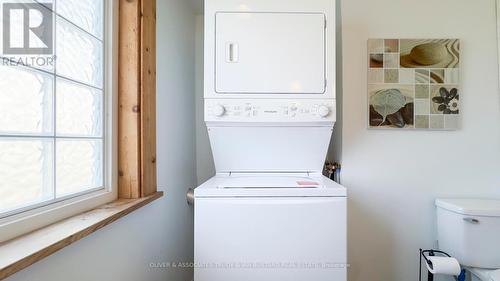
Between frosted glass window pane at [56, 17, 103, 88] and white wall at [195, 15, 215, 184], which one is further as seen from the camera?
white wall at [195, 15, 215, 184]

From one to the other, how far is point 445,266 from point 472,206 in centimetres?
43

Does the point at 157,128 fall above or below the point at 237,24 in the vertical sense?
below

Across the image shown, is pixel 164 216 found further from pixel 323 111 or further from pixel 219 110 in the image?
pixel 323 111

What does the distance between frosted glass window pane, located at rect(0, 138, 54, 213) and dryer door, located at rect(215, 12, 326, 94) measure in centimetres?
94

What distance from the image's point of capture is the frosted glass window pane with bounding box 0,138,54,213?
0.65 m

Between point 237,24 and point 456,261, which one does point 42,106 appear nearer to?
point 237,24

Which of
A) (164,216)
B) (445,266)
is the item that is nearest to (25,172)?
(164,216)

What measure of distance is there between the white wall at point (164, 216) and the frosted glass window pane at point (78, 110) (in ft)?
1.20

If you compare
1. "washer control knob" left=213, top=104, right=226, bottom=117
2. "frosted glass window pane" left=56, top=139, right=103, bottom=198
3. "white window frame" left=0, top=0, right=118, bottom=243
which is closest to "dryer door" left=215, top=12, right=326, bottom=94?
"washer control knob" left=213, top=104, right=226, bottom=117

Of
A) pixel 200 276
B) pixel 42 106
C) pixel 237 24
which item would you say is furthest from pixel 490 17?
pixel 42 106

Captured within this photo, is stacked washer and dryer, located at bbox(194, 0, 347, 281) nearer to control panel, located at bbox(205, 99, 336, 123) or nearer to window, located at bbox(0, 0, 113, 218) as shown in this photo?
control panel, located at bbox(205, 99, 336, 123)

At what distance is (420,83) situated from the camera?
1.59 m

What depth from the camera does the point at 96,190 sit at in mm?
984

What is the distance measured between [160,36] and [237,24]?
0.49 m
